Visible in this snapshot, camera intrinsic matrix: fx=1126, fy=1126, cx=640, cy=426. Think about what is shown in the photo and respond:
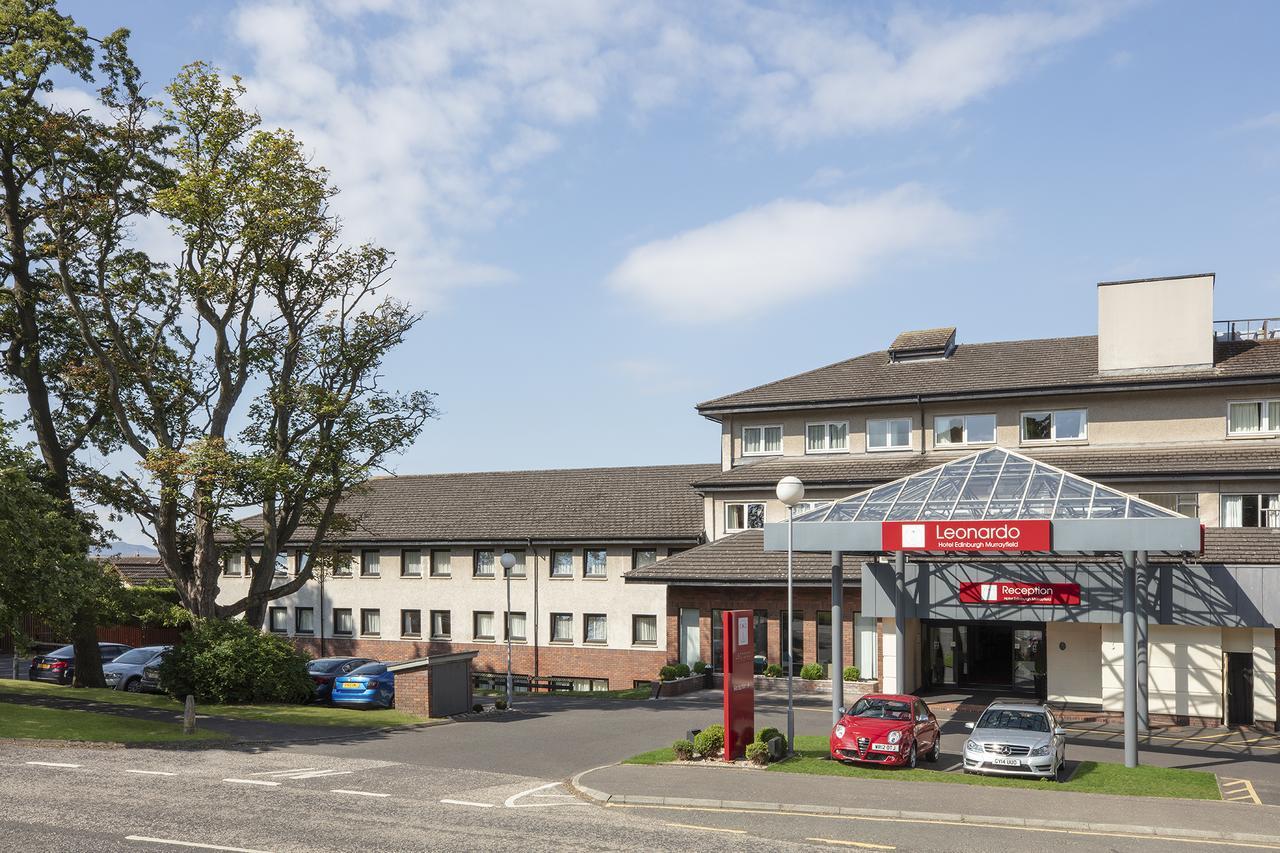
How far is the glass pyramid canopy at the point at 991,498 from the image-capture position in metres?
25.5

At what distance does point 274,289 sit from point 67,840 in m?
23.6

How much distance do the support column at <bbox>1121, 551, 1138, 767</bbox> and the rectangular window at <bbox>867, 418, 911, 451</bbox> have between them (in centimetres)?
2075

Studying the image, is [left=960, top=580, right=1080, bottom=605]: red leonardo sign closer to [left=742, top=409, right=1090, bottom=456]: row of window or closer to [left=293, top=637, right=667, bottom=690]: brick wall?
[left=742, top=409, right=1090, bottom=456]: row of window

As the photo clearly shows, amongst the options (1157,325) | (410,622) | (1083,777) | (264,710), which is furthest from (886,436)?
(264,710)

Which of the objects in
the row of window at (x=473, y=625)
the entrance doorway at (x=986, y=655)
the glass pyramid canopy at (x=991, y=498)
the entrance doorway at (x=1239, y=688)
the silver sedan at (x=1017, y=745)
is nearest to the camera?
the silver sedan at (x=1017, y=745)

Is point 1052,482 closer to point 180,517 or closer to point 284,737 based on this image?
point 284,737

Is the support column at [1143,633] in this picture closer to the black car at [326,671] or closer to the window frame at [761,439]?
the window frame at [761,439]

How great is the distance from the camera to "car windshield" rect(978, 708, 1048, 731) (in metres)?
24.1

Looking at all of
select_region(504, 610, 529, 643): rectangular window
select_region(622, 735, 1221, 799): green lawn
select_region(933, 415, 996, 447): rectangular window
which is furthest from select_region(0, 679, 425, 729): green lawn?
select_region(933, 415, 996, 447): rectangular window

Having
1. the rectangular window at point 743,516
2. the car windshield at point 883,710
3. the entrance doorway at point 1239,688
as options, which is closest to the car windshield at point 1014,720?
the car windshield at point 883,710

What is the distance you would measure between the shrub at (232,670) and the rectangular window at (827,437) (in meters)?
22.4

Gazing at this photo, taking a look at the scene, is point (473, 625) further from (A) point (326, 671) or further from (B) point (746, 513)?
(A) point (326, 671)

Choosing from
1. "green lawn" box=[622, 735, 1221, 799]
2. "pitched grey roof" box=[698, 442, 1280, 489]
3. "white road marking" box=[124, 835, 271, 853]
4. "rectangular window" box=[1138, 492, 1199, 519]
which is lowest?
"green lawn" box=[622, 735, 1221, 799]

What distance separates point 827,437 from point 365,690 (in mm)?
21936
